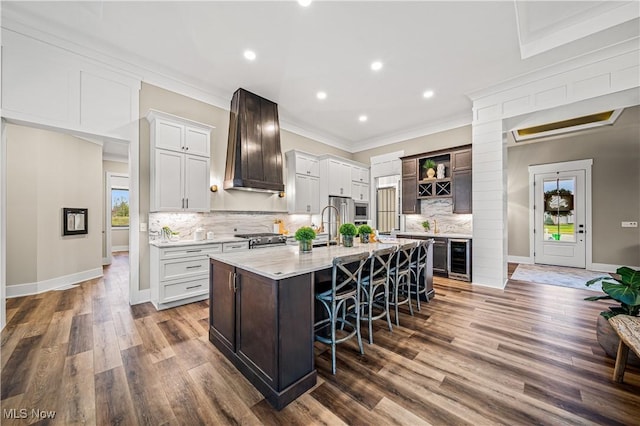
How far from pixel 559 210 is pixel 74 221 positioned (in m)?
10.9

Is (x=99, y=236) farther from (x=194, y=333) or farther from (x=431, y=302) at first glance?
(x=431, y=302)

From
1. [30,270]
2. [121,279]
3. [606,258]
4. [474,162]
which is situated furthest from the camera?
[606,258]

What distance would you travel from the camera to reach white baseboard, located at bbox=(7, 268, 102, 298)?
154 inches

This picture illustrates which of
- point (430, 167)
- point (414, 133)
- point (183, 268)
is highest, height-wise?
point (414, 133)

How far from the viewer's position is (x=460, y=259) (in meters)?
4.92

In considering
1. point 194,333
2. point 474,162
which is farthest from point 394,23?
point 194,333

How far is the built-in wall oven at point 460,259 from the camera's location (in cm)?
478

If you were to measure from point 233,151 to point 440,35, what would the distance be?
3.50 metres

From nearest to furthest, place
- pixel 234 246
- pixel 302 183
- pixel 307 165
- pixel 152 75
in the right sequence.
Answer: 1. pixel 152 75
2. pixel 234 246
3. pixel 302 183
4. pixel 307 165

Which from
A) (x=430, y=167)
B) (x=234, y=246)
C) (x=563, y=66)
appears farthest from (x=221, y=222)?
(x=563, y=66)

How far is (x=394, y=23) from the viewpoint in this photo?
→ 2.88 m

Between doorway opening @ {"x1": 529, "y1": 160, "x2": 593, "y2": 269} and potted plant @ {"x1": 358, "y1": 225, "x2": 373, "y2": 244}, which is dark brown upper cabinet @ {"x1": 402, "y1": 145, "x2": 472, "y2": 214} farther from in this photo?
doorway opening @ {"x1": 529, "y1": 160, "x2": 593, "y2": 269}

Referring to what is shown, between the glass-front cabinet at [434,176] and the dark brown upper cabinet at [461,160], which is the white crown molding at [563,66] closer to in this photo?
the dark brown upper cabinet at [461,160]

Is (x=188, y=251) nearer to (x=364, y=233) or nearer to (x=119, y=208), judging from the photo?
(x=364, y=233)
